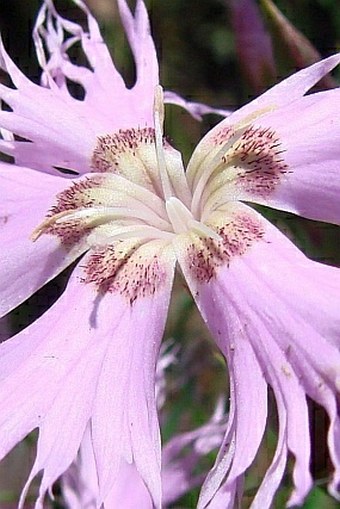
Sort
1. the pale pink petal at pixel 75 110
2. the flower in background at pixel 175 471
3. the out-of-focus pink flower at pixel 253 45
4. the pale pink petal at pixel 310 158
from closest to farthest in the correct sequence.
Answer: the pale pink petal at pixel 310 158 → the pale pink petal at pixel 75 110 → the out-of-focus pink flower at pixel 253 45 → the flower in background at pixel 175 471

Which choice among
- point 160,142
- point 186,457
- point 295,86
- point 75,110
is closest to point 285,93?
point 295,86

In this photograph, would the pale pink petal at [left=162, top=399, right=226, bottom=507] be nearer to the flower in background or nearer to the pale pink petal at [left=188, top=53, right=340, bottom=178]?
the flower in background

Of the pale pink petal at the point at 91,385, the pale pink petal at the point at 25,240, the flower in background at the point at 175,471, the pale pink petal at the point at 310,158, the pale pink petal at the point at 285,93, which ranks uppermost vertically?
the pale pink petal at the point at 285,93

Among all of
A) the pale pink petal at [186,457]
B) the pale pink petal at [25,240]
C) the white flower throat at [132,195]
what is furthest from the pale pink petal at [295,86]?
the pale pink petal at [186,457]

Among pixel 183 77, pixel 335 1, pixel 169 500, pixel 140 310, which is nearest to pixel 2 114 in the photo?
pixel 140 310

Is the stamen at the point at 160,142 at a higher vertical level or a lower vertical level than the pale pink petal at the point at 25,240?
higher

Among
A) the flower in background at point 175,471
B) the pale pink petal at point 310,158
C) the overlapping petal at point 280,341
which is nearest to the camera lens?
the overlapping petal at point 280,341

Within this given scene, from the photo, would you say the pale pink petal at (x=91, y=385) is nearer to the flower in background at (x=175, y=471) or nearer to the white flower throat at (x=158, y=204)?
the white flower throat at (x=158, y=204)

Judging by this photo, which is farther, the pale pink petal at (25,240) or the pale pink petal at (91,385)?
the pale pink petal at (25,240)
